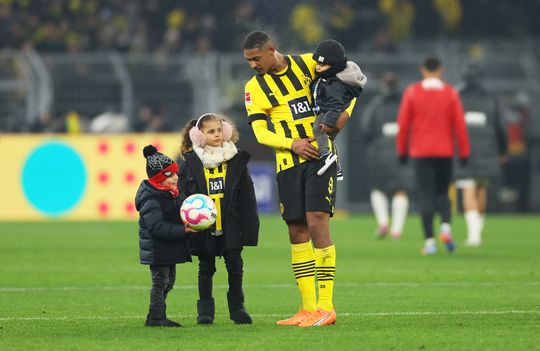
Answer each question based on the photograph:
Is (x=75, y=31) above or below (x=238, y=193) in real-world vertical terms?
above

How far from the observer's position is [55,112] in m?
24.6

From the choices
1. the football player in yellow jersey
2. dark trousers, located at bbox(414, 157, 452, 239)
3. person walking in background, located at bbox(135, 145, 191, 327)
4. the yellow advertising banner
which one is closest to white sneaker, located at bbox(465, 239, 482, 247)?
dark trousers, located at bbox(414, 157, 452, 239)

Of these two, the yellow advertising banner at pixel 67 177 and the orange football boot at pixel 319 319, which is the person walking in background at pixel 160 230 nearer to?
the orange football boot at pixel 319 319

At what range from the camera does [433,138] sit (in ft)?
51.7

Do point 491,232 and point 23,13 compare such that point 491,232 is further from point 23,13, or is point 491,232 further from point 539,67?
point 23,13

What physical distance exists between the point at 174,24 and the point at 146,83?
3.79 meters

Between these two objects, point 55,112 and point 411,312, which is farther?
point 55,112

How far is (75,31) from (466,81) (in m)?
12.3

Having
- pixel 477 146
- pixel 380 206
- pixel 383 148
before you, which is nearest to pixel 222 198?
pixel 477 146

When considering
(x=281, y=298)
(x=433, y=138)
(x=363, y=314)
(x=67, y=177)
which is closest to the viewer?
(x=363, y=314)

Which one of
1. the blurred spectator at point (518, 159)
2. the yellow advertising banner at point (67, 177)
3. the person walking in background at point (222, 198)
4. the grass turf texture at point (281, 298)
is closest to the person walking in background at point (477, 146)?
the grass turf texture at point (281, 298)

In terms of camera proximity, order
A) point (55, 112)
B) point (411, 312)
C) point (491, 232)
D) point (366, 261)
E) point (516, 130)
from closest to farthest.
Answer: point (411, 312)
point (366, 261)
point (491, 232)
point (55, 112)
point (516, 130)

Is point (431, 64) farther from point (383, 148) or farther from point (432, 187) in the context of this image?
point (383, 148)

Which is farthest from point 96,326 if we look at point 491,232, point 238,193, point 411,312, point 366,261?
point 491,232
